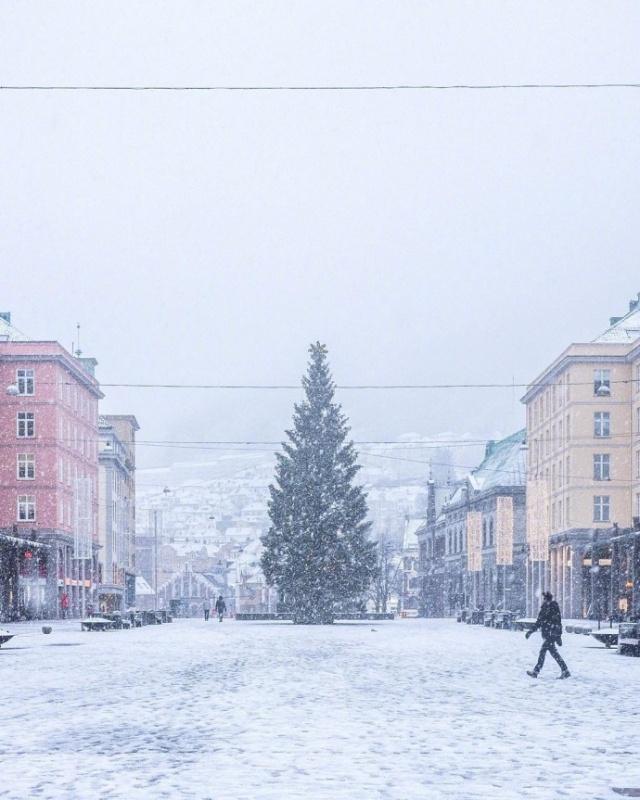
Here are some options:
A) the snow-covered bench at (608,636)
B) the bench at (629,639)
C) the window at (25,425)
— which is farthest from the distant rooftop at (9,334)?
the bench at (629,639)

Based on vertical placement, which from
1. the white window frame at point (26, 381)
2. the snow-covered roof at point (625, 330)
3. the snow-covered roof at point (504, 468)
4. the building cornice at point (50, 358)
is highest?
the snow-covered roof at point (625, 330)

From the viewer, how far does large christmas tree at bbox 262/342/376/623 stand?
2520 inches

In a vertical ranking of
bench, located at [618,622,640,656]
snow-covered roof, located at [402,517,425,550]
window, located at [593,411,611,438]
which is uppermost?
window, located at [593,411,611,438]

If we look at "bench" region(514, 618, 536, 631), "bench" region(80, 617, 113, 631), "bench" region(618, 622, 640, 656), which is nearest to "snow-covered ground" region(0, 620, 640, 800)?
"bench" region(618, 622, 640, 656)

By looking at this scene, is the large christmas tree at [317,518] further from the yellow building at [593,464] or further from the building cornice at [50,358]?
the building cornice at [50,358]

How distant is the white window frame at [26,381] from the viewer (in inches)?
2899

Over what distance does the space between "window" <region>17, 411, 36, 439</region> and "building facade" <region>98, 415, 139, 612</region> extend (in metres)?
19.4

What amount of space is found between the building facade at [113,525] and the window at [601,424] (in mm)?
37437

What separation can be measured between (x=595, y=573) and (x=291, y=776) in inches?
2389

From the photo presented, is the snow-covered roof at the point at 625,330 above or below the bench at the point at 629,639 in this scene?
above

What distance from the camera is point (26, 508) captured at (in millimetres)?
72812

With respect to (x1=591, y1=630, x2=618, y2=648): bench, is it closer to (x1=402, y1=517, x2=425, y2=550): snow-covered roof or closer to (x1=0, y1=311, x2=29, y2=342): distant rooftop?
(x1=0, y1=311, x2=29, y2=342): distant rooftop

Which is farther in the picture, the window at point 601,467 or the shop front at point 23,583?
the window at point 601,467

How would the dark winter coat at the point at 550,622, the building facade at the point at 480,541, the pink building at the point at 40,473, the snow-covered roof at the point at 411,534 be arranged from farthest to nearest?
1. the snow-covered roof at the point at 411,534
2. the building facade at the point at 480,541
3. the pink building at the point at 40,473
4. the dark winter coat at the point at 550,622
